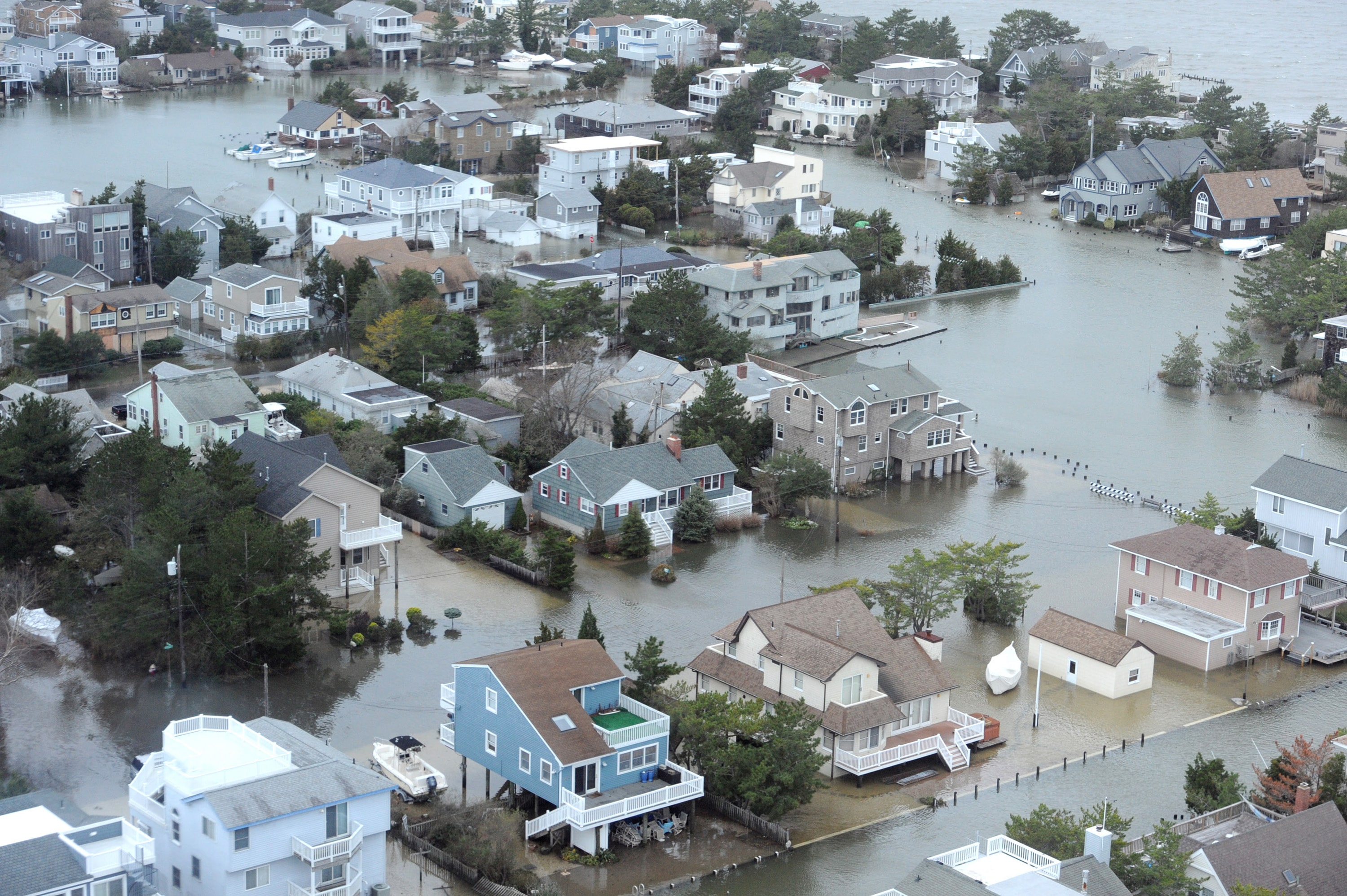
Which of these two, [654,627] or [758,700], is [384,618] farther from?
[758,700]

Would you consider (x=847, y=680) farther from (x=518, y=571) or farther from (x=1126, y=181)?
(x=1126, y=181)

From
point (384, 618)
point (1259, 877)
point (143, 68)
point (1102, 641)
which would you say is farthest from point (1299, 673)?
point (143, 68)

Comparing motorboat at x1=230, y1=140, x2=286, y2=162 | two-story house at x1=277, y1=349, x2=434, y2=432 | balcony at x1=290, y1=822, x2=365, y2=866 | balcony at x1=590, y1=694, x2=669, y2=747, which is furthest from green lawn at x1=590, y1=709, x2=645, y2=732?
motorboat at x1=230, y1=140, x2=286, y2=162

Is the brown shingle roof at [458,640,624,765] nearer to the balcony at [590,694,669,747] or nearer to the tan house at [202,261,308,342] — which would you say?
the balcony at [590,694,669,747]

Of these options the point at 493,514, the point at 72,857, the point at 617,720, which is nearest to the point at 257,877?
the point at 72,857

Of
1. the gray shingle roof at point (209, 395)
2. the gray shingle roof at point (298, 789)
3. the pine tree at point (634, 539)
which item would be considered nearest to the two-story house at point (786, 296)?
the pine tree at point (634, 539)

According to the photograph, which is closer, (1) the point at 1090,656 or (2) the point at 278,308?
(1) the point at 1090,656

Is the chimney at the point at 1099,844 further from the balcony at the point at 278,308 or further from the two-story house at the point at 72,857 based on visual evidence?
the balcony at the point at 278,308

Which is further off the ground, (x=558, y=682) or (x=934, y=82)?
(x=934, y=82)
